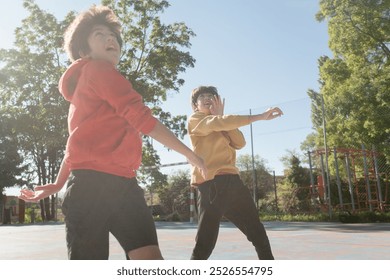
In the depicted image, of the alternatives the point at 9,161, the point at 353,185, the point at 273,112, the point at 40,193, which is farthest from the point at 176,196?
the point at 40,193

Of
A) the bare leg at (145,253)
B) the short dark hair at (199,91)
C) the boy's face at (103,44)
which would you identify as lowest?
the bare leg at (145,253)

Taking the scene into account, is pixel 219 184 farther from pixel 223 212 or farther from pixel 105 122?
pixel 105 122

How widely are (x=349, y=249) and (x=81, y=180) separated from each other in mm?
4319

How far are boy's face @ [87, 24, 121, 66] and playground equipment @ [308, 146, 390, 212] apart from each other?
41.5ft

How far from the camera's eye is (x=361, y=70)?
18.3 metres

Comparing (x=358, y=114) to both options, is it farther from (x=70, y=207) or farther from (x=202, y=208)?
(x=70, y=207)

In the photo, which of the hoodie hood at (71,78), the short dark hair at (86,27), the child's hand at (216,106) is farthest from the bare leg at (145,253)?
the child's hand at (216,106)

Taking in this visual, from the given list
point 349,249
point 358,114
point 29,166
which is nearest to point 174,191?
point 358,114

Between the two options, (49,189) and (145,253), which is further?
(49,189)

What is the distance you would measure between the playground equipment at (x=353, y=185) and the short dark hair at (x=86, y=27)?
1262 centimetres

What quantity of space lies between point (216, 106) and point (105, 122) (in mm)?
1321

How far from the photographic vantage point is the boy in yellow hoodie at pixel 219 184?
106 inches

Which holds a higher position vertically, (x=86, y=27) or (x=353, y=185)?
(x=86, y=27)

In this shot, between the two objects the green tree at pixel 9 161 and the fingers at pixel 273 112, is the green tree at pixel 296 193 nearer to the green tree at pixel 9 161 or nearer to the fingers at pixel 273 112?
the fingers at pixel 273 112
